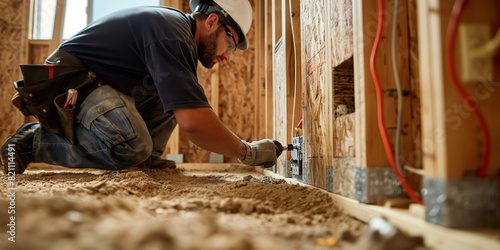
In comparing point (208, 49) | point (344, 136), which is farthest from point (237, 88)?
point (344, 136)

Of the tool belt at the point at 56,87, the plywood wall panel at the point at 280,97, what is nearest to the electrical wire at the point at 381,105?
the plywood wall panel at the point at 280,97

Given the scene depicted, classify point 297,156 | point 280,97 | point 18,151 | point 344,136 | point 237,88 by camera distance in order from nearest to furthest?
point 344,136 → point 297,156 → point 18,151 → point 280,97 → point 237,88

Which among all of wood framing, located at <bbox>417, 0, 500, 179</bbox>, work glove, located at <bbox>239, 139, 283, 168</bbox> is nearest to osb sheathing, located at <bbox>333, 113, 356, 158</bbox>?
wood framing, located at <bbox>417, 0, 500, 179</bbox>

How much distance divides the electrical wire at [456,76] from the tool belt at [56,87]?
1911 mm

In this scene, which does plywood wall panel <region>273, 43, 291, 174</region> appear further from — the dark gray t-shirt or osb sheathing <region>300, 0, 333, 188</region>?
the dark gray t-shirt

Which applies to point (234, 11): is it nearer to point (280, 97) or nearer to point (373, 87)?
point (280, 97)

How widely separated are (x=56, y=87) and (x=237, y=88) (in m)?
2.29

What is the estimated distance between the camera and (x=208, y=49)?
89.9 inches

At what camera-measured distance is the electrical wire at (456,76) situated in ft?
2.47

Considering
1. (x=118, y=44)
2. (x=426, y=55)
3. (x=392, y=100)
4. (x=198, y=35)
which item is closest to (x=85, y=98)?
(x=118, y=44)

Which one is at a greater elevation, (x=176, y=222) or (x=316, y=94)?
(x=316, y=94)

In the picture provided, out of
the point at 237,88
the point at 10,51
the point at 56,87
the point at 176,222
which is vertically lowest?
the point at 176,222

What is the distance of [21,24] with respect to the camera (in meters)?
3.92

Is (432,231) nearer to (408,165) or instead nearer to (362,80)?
(408,165)
